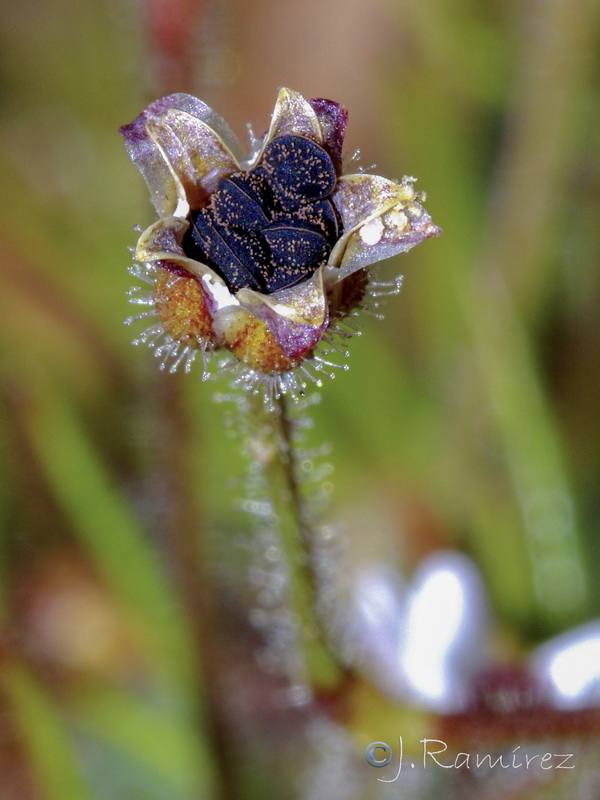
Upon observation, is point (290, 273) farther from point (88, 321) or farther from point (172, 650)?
point (88, 321)

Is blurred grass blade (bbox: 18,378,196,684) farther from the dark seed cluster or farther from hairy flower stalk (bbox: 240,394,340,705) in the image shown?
the dark seed cluster

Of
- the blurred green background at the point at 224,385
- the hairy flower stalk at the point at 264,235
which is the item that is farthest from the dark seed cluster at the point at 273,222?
the blurred green background at the point at 224,385

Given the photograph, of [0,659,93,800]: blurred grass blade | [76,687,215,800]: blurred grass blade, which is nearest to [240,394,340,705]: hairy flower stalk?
[76,687,215,800]: blurred grass blade

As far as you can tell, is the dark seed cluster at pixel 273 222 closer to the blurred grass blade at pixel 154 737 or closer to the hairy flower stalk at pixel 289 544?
the hairy flower stalk at pixel 289 544

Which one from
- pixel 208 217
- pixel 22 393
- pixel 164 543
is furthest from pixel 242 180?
pixel 22 393

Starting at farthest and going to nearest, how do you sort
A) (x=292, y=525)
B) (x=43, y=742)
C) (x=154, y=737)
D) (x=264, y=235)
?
(x=154, y=737)
(x=43, y=742)
(x=292, y=525)
(x=264, y=235)

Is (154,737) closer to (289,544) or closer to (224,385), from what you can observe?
(224,385)

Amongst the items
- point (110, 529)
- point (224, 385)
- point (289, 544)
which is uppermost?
point (224, 385)

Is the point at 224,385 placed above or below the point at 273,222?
above

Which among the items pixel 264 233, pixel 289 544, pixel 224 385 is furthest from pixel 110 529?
pixel 264 233
